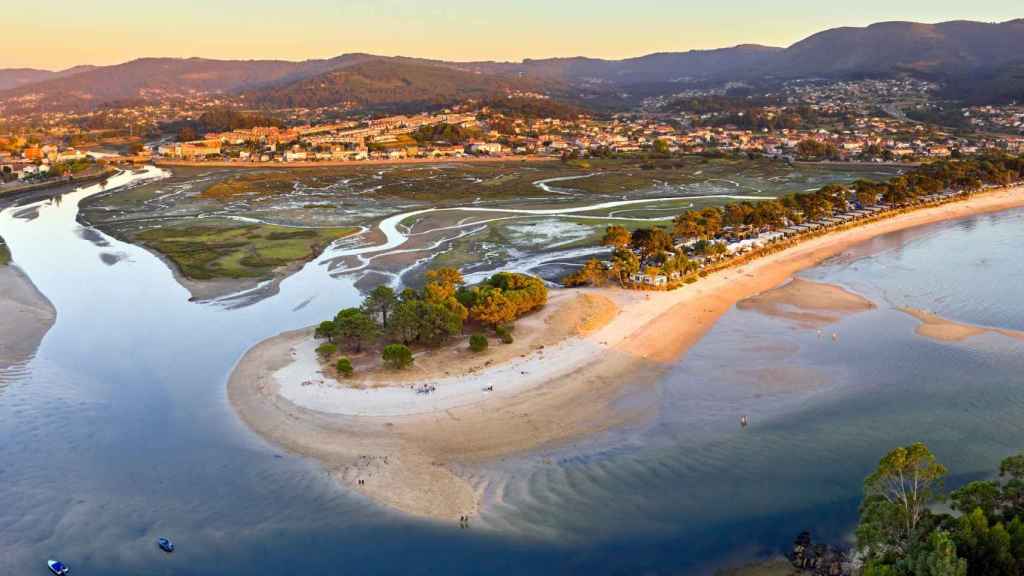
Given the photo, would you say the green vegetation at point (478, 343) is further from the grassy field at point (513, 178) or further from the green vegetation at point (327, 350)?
the grassy field at point (513, 178)

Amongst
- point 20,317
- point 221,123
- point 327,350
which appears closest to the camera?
point 327,350

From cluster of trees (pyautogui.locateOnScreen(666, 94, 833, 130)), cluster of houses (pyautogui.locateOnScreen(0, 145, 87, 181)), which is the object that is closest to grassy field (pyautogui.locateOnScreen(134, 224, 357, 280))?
cluster of houses (pyautogui.locateOnScreen(0, 145, 87, 181))

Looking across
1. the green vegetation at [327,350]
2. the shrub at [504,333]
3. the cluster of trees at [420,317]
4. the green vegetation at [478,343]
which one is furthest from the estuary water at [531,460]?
the green vegetation at [478,343]

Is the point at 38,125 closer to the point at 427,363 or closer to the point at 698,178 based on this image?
the point at 698,178

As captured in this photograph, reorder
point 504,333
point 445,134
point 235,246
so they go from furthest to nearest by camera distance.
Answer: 1. point 445,134
2. point 235,246
3. point 504,333

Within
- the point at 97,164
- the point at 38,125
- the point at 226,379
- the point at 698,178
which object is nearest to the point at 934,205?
the point at 698,178

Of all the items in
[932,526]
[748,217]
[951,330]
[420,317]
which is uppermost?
[748,217]

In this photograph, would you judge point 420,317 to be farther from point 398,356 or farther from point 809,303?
point 809,303

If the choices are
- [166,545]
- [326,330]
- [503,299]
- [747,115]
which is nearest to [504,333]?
[503,299]
